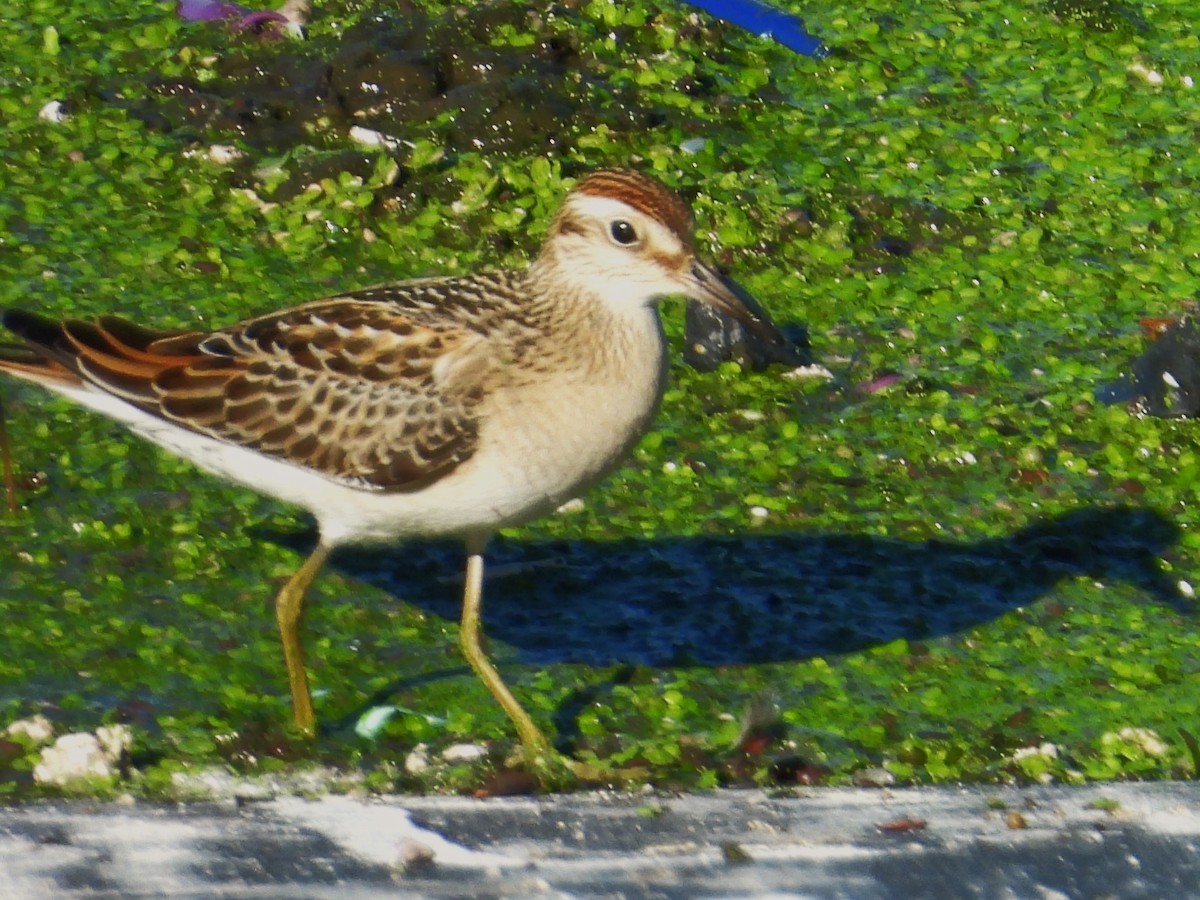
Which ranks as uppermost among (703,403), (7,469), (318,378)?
(703,403)

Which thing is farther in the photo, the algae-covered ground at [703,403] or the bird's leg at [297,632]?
the algae-covered ground at [703,403]

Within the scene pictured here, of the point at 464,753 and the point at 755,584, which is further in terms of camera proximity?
the point at 755,584

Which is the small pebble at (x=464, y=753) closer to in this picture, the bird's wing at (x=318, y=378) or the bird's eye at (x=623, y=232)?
the bird's wing at (x=318, y=378)

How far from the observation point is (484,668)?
556cm

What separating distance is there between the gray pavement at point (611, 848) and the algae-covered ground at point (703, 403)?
528 mm

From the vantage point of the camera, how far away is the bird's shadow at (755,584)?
6.11 metres

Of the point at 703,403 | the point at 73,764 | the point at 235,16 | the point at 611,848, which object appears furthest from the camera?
the point at 235,16

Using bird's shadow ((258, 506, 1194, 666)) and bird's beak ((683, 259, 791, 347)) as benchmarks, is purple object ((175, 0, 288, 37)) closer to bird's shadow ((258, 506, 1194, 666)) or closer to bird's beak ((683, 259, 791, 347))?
bird's shadow ((258, 506, 1194, 666))

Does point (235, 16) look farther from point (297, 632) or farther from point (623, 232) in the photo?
point (297, 632)

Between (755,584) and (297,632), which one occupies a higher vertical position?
(755,584)

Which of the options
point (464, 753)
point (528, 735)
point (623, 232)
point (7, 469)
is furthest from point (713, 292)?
point (7, 469)

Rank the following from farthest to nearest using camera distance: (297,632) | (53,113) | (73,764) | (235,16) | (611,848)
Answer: (235,16) < (53,113) < (297,632) < (73,764) < (611,848)

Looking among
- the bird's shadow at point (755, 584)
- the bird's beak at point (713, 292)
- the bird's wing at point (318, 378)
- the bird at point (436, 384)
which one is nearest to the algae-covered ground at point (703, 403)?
the bird's shadow at point (755, 584)

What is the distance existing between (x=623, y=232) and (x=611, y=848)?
1.89 m
